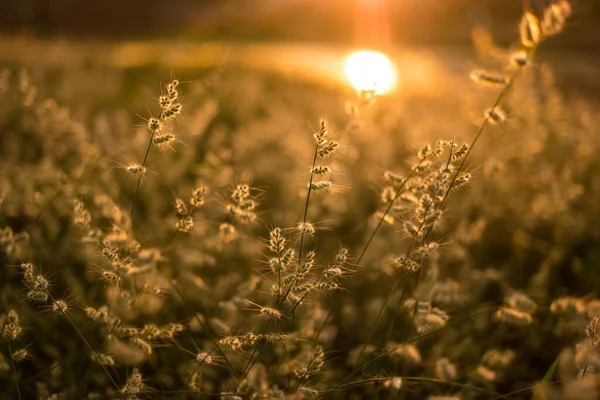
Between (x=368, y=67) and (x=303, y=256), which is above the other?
(x=303, y=256)

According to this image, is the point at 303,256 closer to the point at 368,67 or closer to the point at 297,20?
the point at 368,67

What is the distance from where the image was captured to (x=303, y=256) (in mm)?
Answer: 3162

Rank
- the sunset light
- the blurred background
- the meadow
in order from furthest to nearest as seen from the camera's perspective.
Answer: the blurred background
the sunset light
the meadow

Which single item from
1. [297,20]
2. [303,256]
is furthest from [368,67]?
[297,20]

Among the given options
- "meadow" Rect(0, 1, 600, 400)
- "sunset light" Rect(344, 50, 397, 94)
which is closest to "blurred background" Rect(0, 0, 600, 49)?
"sunset light" Rect(344, 50, 397, 94)

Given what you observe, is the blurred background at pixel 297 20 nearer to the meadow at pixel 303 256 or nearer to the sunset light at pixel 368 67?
the sunset light at pixel 368 67

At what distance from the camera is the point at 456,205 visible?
13.8ft

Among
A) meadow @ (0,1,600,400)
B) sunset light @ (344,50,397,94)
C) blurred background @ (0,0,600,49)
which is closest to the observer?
meadow @ (0,1,600,400)

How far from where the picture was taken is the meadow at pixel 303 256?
1.93 m

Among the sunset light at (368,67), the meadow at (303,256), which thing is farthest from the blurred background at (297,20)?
the meadow at (303,256)

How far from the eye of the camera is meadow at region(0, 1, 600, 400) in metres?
1.93

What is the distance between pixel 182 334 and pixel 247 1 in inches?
966

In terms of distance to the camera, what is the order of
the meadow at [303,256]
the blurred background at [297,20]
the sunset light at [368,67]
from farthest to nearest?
the blurred background at [297,20]
the sunset light at [368,67]
the meadow at [303,256]

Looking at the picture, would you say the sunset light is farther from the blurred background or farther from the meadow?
the meadow
